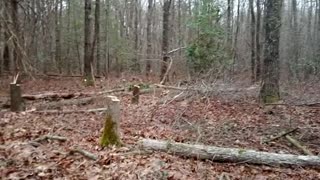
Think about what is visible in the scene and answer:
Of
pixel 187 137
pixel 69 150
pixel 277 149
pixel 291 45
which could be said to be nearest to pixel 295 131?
pixel 277 149

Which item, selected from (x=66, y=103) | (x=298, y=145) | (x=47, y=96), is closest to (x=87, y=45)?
(x=47, y=96)

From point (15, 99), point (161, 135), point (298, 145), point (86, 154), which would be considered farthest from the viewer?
point (15, 99)

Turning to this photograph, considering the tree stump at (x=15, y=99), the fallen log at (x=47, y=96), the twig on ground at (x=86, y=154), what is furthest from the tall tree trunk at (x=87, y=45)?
the twig on ground at (x=86, y=154)

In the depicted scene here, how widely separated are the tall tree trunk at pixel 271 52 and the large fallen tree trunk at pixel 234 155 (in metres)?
5.02

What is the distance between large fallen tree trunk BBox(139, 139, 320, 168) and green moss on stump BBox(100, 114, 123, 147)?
0.56m

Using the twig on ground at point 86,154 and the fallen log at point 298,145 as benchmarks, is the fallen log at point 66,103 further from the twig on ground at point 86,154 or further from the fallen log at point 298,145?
the fallen log at point 298,145

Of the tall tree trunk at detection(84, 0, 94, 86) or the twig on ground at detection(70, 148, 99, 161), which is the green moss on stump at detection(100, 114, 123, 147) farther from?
the tall tree trunk at detection(84, 0, 94, 86)

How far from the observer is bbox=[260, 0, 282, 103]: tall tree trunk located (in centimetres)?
1142

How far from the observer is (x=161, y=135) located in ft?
27.8

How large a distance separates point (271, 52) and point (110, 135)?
258 inches

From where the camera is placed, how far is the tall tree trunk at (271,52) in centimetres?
1142

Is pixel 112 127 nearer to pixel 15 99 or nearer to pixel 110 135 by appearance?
pixel 110 135

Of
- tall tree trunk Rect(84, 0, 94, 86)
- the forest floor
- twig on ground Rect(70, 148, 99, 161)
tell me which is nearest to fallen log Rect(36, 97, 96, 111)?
the forest floor

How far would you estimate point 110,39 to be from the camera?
117ft
